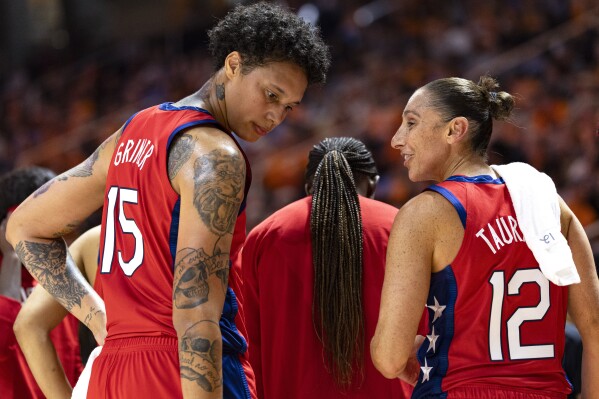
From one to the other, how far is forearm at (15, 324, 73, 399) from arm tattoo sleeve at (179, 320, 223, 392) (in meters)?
1.21

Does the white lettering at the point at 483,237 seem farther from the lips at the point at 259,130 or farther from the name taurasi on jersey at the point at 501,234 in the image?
the lips at the point at 259,130

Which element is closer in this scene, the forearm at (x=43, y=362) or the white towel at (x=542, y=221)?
the white towel at (x=542, y=221)

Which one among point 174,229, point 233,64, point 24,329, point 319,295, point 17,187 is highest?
point 233,64

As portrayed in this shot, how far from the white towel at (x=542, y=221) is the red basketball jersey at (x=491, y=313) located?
3cm

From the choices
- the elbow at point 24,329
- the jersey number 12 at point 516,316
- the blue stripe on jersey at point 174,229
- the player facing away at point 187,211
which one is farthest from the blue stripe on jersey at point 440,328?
the elbow at point 24,329

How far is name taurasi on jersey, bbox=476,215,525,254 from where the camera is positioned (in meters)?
2.55

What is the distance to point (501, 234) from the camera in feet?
8.42

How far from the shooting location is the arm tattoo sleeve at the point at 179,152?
240cm

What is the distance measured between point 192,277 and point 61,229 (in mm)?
746

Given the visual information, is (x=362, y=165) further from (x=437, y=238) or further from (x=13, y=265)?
(x=13, y=265)

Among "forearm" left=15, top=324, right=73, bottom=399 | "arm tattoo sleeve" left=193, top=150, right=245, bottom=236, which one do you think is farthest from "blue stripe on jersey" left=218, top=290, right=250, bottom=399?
"forearm" left=15, top=324, right=73, bottom=399

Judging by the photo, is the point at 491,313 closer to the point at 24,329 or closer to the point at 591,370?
the point at 591,370

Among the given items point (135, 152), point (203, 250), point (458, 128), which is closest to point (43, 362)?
point (135, 152)

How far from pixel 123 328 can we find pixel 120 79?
11848 millimetres
